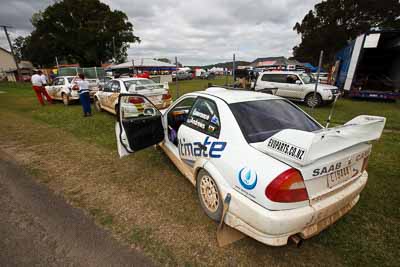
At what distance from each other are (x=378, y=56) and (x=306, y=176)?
1615 cm

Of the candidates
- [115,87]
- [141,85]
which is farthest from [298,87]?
[115,87]

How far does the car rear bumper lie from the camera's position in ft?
5.01

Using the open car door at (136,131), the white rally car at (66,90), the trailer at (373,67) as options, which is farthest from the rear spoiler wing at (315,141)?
the trailer at (373,67)

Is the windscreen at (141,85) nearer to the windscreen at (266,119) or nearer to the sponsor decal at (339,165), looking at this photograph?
the windscreen at (266,119)

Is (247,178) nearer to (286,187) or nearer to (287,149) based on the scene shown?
(286,187)

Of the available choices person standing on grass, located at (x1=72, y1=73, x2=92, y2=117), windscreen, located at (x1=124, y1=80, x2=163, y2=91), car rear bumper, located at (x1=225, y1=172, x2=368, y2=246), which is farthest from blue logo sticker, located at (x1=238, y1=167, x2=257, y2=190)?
person standing on grass, located at (x1=72, y1=73, x2=92, y2=117)

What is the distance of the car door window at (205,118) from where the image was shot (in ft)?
7.33

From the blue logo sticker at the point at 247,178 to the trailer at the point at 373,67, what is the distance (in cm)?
1168

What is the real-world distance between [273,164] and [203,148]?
89cm

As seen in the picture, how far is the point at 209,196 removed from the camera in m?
2.29

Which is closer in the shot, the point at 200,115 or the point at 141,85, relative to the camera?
the point at 200,115

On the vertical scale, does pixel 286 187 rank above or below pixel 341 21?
below

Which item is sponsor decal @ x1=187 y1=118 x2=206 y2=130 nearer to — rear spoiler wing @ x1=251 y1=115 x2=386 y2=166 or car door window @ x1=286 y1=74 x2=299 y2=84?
rear spoiler wing @ x1=251 y1=115 x2=386 y2=166

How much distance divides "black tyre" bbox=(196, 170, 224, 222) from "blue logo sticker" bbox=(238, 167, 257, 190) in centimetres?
43
